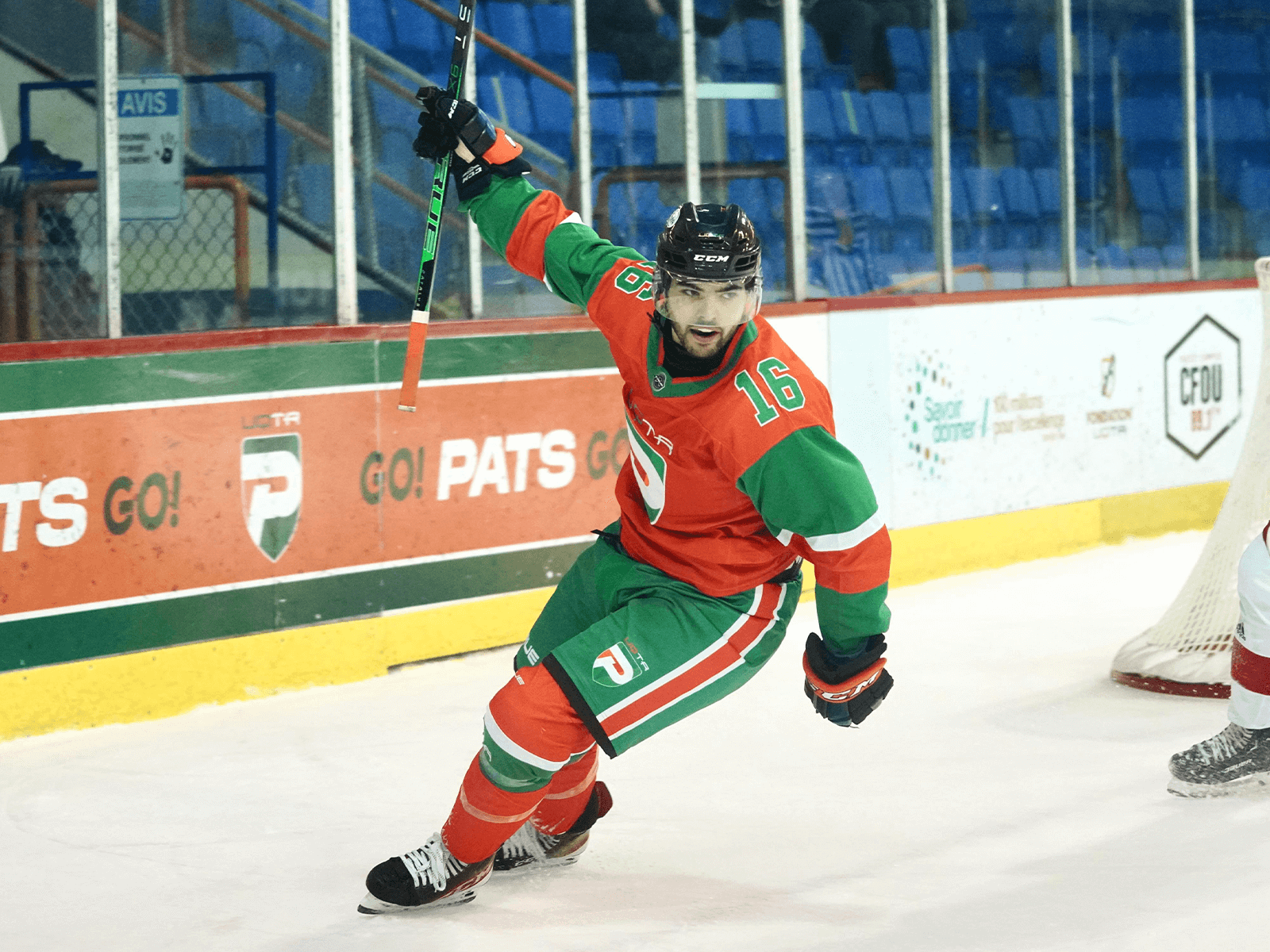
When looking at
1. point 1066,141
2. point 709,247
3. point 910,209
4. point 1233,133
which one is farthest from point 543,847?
point 1233,133

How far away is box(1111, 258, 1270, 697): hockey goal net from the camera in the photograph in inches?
183

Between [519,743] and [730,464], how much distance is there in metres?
0.59

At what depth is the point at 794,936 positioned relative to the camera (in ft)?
9.39

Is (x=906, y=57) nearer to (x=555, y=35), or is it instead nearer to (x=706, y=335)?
(x=555, y=35)

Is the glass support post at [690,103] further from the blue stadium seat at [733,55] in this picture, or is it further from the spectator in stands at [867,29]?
the spectator in stands at [867,29]

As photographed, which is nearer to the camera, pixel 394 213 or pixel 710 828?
pixel 710 828

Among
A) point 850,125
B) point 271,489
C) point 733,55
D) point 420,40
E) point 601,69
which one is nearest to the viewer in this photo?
point 271,489

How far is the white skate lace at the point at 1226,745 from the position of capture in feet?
12.0

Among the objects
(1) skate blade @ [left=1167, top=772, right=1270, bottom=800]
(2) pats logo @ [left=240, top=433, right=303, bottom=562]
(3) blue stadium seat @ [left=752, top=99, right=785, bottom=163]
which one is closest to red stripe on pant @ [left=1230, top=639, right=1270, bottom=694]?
(1) skate blade @ [left=1167, top=772, right=1270, bottom=800]

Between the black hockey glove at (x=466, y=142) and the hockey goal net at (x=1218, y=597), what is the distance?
2.42 meters

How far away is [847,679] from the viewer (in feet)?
9.16

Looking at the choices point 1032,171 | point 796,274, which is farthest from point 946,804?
point 1032,171

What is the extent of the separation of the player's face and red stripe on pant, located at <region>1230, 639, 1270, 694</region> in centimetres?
158

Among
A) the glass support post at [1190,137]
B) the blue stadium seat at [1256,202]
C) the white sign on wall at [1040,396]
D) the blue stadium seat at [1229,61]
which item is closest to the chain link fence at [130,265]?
the white sign on wall at [1040,396]
